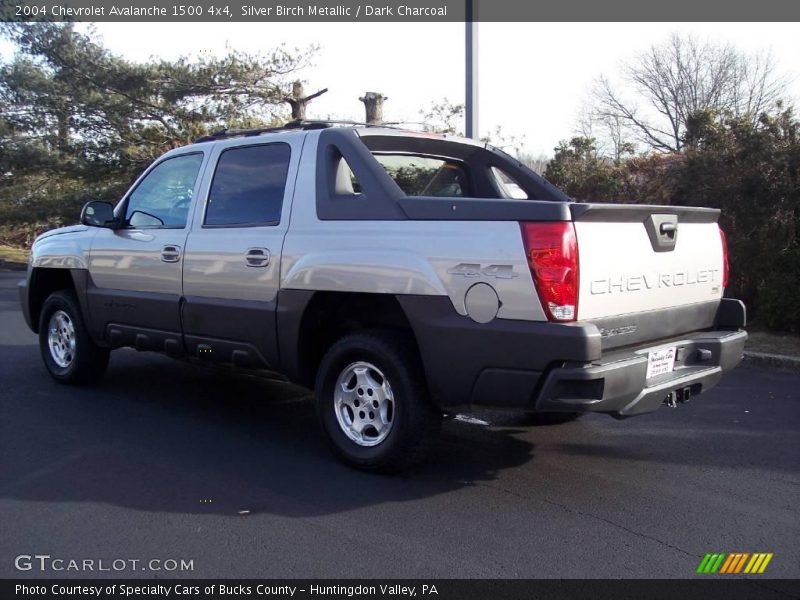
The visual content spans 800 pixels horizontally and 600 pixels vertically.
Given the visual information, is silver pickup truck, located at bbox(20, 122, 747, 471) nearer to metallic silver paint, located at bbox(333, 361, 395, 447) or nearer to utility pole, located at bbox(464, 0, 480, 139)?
metallic silver paint, located at bbox(333, 361, 395, 447)

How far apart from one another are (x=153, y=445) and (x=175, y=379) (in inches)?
83.2

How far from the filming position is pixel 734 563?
364 centimetres

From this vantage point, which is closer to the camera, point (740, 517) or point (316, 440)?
point (740, 517)

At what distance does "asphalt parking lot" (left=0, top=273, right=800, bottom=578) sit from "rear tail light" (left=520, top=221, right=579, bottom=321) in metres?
1.12

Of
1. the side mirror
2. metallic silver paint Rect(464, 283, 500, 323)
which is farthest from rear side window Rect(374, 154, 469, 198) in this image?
the side mirror

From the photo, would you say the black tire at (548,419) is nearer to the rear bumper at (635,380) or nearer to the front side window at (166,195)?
the rear bumper at (635,380)

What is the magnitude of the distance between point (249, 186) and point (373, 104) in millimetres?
11498

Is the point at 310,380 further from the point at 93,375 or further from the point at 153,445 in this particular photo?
the point at 93,375

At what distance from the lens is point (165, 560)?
3617 mm

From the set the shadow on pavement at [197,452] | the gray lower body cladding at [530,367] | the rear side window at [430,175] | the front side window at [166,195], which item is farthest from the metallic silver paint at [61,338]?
the gray lower body cladding at [530,367]

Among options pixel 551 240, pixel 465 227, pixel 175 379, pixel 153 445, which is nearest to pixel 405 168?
pixel 465 227

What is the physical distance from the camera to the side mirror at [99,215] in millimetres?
6383

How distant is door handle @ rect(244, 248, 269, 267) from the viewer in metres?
5.15

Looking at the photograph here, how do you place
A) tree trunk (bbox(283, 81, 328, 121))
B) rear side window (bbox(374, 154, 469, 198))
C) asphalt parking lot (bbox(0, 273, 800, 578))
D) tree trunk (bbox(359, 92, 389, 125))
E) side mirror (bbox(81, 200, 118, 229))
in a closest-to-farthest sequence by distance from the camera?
asphalt parking lot (bbox(0, 273, 800, 578)) → rear side window (bbox(374, 154, 469, 198)) → side mirror (bbox(81, 200, 118, 229)) → tree trunk (bbox(359, 92, 389, 125)) → tree trunk (bbox(283, 81, 328, 121))
